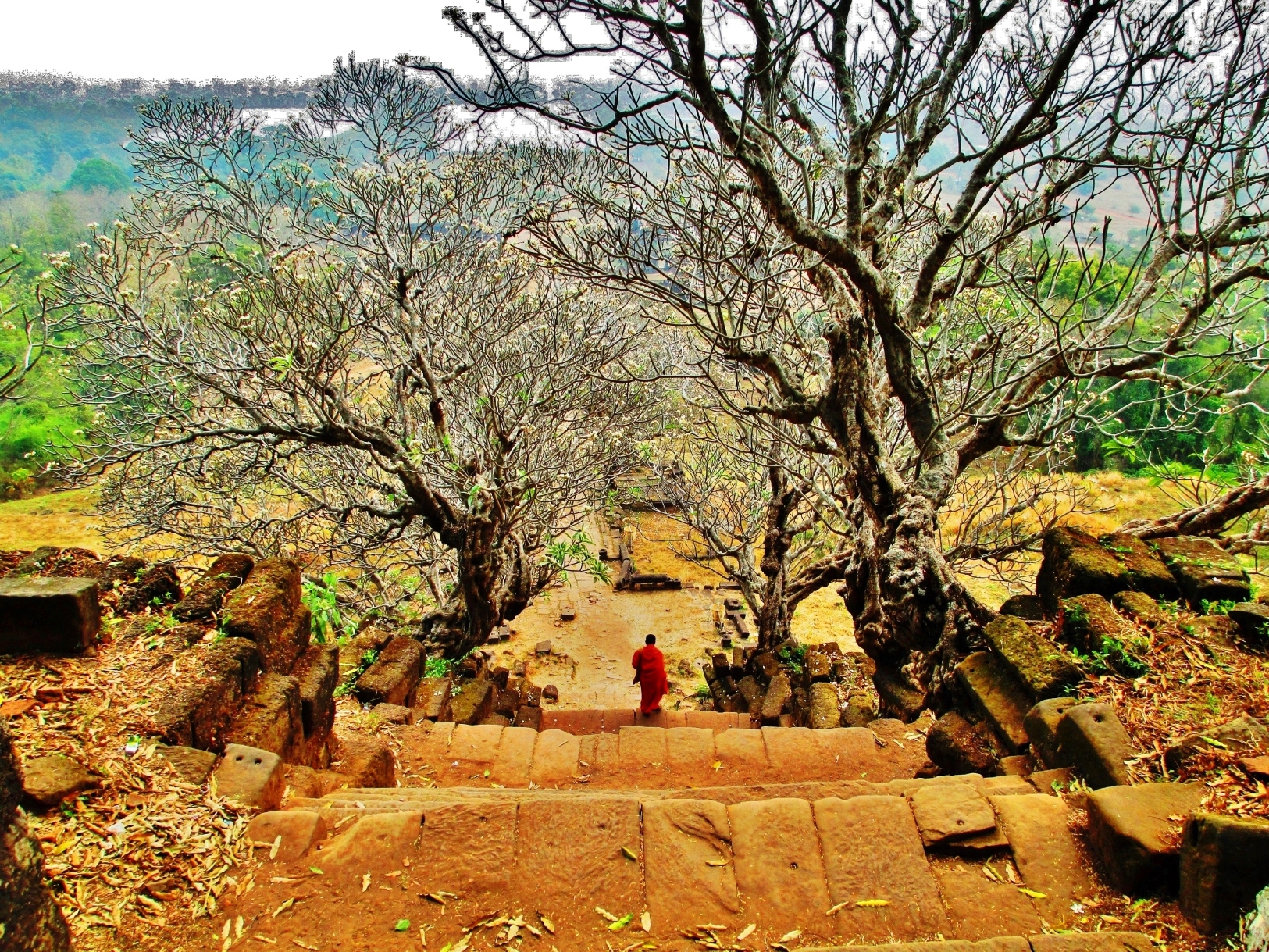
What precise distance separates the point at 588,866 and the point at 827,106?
→ 5.84m

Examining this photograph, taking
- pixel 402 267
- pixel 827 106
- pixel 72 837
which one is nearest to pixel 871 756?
pixel 72 837

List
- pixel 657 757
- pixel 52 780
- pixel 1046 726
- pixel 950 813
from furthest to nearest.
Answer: pixel 657 757 → pixel 1046 726 → pixel 950 813 → pixel 52 780

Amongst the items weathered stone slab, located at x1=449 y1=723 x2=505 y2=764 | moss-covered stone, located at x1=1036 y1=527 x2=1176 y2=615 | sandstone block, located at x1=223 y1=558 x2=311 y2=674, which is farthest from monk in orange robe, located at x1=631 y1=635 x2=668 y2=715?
moss-covered stone, located at x1=1036 y1=527 x2=1176 y2=615

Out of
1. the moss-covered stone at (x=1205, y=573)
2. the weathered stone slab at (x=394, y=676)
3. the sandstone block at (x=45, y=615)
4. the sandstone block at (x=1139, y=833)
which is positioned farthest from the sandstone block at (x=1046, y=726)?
the sandstone block at (x=45, y=615)

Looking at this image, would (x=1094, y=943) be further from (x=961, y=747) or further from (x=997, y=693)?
(x=997, y=693)

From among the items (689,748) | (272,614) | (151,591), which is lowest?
(689,748)

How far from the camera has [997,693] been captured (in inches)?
155

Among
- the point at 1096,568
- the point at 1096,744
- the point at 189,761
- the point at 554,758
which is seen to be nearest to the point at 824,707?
the point at 554,758

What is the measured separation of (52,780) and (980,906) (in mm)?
3256

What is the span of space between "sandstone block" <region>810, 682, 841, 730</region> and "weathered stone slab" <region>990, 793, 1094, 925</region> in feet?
11.3

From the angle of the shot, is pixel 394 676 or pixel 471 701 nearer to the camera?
pixel 394 676

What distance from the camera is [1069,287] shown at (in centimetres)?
1991

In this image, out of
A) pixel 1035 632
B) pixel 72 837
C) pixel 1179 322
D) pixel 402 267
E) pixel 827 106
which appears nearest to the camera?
pixel 72 837

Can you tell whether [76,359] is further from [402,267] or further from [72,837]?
[72,837]
